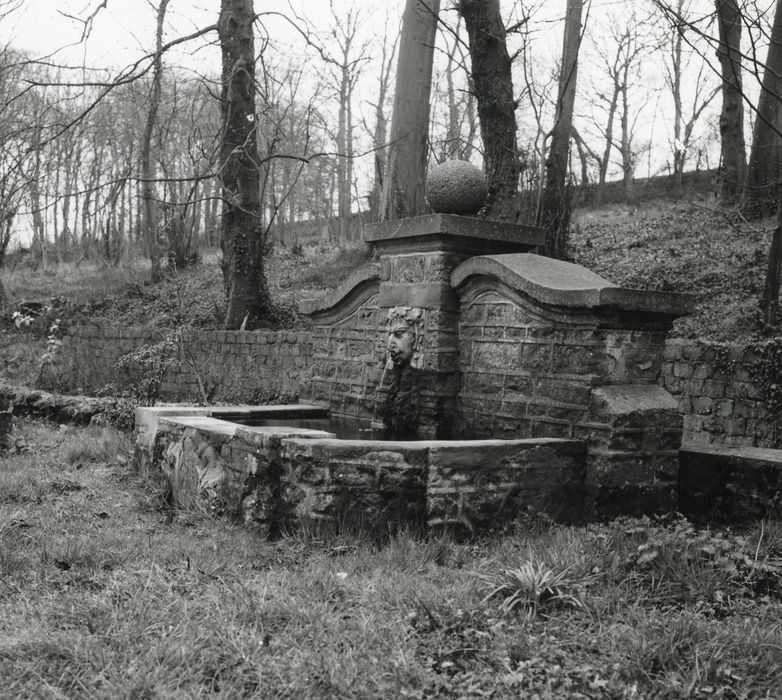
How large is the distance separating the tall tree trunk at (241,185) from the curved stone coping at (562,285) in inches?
324

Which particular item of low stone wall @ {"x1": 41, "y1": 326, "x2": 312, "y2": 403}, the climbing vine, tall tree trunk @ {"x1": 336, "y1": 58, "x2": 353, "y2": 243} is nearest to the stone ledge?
the climbing vine

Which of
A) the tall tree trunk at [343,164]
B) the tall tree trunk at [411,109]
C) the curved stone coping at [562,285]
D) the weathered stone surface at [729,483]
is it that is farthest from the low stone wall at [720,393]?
the tall tree trunk at [343,164]

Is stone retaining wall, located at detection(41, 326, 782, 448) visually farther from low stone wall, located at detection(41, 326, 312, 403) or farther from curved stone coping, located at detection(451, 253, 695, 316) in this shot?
curved stone coping, located at detection(451, 253, 695, 316)

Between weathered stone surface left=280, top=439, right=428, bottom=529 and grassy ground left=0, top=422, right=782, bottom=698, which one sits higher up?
weathered stone surface left=280, top=439, right=428, bottom=529

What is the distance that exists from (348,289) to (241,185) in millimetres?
7327

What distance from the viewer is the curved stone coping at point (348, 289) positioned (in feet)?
23.7

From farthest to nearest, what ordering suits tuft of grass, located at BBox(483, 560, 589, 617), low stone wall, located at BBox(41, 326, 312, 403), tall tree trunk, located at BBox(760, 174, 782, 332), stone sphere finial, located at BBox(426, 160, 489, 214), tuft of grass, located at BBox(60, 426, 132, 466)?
low stone wall, located at BBox(41, 326, 312, 403) < tall tree trunk, located at BBox(760, 174, 782, 332) < tuft of grass, located at BBox(60, 426, 132, 466) < stone sphere finial, located at BBox(426, 160, 489, 214) < tuft of grass, located at BBox(483, 560, 589, 617)

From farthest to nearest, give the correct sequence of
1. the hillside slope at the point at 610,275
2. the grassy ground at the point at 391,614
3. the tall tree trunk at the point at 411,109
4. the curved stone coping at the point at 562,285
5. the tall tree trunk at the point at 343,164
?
the tall tree trunk at the point at 343,164, the tall tree trunk at the point at 411,109, the hillside slope at the point at 610,275, the curved stone coping at the point at 562,285, the grassy ground at the point at 391,614

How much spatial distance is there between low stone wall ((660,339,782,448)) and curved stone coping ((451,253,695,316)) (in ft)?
13.9

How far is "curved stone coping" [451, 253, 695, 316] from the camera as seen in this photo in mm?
5227

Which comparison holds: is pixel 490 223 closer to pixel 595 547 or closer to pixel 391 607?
pixel 595 547

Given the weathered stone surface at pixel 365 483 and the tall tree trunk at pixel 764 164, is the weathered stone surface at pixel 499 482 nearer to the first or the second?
the weathered stone surface at pixel 365 483

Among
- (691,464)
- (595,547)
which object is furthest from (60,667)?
(691,464)

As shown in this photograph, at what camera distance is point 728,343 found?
980cm
